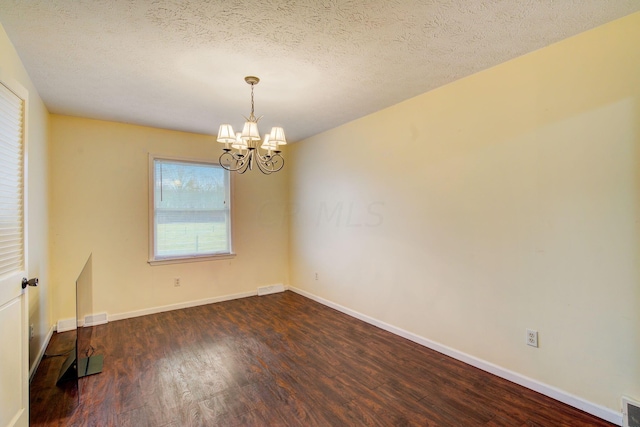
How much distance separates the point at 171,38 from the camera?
2.03 metres

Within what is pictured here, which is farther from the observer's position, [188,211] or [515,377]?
[188,211]

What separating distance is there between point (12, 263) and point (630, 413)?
3.71 m

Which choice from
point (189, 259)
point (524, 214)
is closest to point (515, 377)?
point (524, 214)

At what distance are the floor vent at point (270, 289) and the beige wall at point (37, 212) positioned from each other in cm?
258

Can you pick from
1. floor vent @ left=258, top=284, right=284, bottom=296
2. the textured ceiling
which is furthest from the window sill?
the textured ceiling

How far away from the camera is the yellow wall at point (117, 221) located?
358 cm

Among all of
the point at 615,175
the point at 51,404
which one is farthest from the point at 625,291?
the point at 51,404

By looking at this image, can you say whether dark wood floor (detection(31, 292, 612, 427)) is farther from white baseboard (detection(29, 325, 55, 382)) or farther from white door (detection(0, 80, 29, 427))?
white door (detection(0, 80, 29, 427))

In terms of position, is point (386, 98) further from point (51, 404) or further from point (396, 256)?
point (51, 404)

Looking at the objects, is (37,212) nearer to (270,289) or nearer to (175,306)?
(175,306)

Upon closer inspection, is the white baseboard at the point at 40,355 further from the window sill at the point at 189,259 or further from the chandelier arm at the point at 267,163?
the chandelier arm at the point at 267,163

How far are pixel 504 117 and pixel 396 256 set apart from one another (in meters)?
1.67

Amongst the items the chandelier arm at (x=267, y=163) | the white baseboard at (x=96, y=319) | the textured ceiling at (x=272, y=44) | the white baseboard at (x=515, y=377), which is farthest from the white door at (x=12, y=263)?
the white baseboard at (x=515, y=377)

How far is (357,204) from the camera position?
3.87 metres
